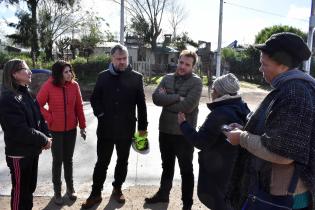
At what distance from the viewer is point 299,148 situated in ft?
7.07

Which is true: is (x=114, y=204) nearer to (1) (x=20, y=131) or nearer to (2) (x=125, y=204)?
(2) (x=125, y=204)

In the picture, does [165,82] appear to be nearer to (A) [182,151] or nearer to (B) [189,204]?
(A) [182,151]

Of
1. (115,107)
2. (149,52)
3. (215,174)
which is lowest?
(215,174)

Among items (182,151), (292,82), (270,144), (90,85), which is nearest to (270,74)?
(292,82)

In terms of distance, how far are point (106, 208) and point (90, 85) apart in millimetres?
17422

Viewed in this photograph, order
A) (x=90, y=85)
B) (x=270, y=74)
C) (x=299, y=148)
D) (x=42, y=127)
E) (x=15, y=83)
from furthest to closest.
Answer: (x=90, y=85) → (x=42, y=127) → (x=15, y=83) → (x=270, y=74) → (x=299, y=148)

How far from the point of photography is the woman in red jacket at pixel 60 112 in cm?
461

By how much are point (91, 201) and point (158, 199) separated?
826 millimetres

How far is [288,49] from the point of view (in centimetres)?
229

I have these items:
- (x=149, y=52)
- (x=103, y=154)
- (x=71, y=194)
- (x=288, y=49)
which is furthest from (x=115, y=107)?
(x=149, y=52)

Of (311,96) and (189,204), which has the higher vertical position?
(311,96)

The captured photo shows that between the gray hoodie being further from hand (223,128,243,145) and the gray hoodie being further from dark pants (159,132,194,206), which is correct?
hand (223,128,243,145)

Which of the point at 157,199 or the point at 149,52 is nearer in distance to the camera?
the point at 157,199

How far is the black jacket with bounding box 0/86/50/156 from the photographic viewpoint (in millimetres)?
3605
